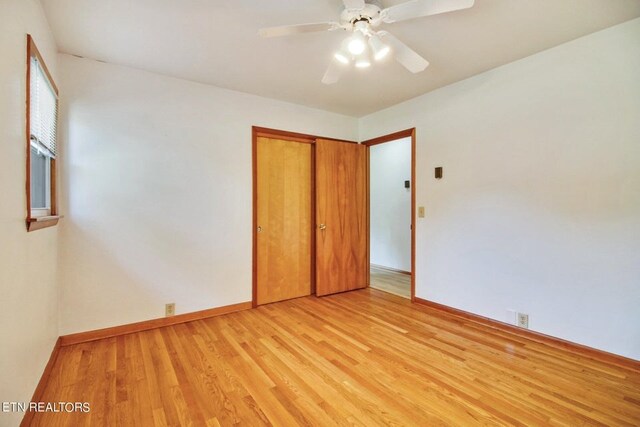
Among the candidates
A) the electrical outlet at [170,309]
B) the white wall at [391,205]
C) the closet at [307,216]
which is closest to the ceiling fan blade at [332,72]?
the closet at [307,216]

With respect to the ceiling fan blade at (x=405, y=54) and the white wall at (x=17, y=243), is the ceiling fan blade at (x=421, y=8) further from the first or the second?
the white wall at (x=17, y=243)

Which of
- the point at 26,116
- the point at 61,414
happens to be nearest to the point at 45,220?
the point at 26,116

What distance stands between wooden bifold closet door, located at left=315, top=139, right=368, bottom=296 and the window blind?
2.60 m

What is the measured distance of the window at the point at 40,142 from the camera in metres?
1.63

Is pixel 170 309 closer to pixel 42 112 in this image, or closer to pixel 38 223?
pixel 38 223

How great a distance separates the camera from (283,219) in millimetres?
3703

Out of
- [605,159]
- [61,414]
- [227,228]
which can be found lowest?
[61,414]

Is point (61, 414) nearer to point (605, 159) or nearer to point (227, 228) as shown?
point (227, 228)

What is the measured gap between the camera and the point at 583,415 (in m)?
1.63

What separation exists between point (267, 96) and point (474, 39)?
2.21 meters

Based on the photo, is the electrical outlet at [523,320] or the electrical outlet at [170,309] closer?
the electrical outlet at [523,320]

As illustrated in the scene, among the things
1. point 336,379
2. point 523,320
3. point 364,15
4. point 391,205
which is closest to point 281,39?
point 364,15

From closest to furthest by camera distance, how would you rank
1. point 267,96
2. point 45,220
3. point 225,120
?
point 45,220 → point 225,120 → point 267,96

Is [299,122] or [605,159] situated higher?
[299,122]
